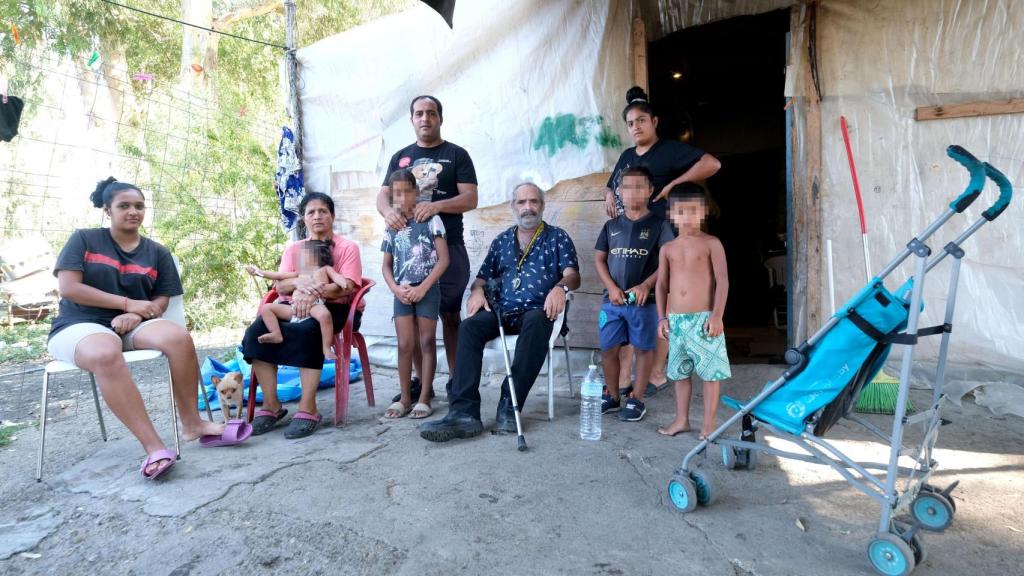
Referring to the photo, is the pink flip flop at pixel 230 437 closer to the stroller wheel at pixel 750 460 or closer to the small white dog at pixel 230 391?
the small white dog at pixel 230 391

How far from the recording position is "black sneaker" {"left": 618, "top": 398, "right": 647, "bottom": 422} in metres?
3.51

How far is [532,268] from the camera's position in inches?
143

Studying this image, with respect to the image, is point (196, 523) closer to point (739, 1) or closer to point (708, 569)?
point (708, 569)

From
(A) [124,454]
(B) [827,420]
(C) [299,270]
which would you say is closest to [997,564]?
(B) [827,420]

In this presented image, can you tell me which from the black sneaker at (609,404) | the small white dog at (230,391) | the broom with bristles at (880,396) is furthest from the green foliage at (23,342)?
the broom with bristles at (880,396)

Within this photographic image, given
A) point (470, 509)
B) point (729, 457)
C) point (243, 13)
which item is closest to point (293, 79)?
point (470, 509)

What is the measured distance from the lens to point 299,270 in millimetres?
3545

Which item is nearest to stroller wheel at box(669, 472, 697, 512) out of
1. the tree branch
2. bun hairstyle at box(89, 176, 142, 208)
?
bun hairstyle at box(89, 176, 142, 208)

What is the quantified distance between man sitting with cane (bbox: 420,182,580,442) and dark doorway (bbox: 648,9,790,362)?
9.68 ft

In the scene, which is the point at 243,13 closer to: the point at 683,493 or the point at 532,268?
the point at 532,268

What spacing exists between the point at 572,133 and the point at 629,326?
5.60ft

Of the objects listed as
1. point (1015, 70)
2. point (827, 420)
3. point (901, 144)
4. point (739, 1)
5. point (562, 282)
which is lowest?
point (827, 420)

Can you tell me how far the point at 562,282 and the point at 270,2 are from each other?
9875 mm

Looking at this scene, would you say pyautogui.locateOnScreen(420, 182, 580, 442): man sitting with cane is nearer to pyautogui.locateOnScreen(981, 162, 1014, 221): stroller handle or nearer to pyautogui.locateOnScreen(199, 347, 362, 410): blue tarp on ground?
pyautogui.locateOnScreen(199, 347, 362, 410): blue tarp on ground
